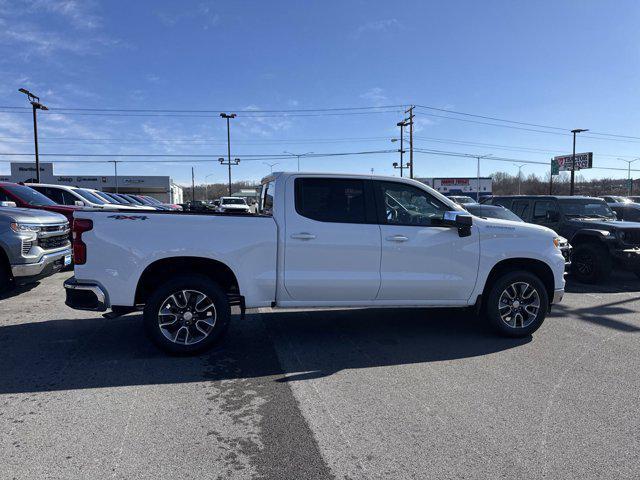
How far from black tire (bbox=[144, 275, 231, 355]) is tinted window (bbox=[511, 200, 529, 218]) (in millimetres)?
9053

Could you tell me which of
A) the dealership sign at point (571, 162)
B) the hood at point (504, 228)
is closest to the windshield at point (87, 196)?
the hood at point (504, 228)

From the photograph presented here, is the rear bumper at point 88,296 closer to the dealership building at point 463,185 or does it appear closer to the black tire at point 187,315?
the black tire at point 187,315

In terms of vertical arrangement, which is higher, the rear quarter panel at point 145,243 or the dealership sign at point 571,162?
the dealership sign at point 571,162

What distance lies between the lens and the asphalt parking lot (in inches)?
116

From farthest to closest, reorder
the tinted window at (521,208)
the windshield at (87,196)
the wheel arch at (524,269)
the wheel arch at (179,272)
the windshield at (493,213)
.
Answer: the windshield at (87,196), the tinted window at (521,208), the windshield at (493,213), the wheel arch at (524,269), the wheel arch at (179,272)

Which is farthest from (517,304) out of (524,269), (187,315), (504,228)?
(187,315)

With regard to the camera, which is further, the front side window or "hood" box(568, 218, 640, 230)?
"hood" box(568, 218, 640, 230)

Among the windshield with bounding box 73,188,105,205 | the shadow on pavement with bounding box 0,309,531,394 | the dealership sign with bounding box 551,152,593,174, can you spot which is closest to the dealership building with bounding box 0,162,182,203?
the dealership sign with bounding box 551,152,593,174

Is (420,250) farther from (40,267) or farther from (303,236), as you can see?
(40,267)

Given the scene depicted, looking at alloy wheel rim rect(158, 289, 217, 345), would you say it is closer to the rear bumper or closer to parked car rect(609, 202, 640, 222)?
the rear bumper

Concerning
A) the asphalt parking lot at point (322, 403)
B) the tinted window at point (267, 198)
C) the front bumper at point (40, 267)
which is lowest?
the asphalt parking lot at point (322, 403)

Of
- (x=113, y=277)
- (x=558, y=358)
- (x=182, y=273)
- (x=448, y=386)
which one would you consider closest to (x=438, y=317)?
(x=558, y=358)

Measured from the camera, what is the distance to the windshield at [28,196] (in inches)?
387

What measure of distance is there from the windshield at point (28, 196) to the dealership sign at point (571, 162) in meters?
54.5
